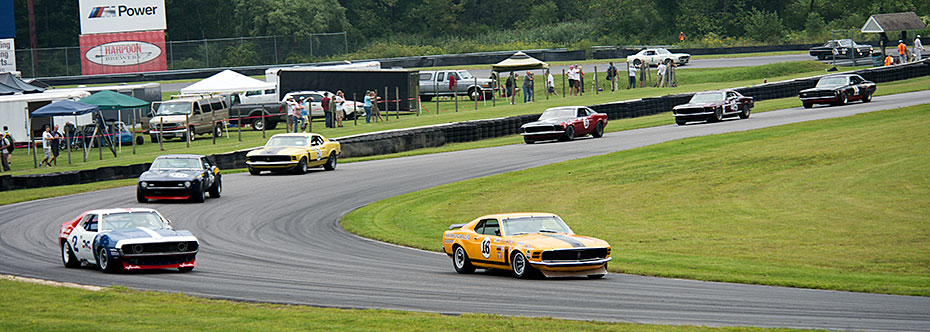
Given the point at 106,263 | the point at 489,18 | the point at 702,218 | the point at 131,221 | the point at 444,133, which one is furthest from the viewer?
the point at 489,18

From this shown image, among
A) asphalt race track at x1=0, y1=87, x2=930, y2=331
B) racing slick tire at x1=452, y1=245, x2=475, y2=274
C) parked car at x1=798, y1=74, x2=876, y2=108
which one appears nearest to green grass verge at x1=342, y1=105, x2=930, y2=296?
asphalt race track at x1=0, y1=87, x2=930, y2=331

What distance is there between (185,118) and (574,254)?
100 ft

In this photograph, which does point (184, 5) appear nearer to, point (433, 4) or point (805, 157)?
point (433, 4)

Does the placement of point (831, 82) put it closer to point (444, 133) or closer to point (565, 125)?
point (565, 125)

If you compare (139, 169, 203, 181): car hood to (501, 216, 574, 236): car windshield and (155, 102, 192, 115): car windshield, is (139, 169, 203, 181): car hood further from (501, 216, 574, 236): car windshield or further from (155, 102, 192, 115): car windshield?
(155, 102, 192, 115): car windshield

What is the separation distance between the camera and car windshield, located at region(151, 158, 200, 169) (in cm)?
2391

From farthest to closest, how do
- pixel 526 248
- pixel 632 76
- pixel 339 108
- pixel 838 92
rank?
1. pixel 632 76
2. pixel 339 108
3. pixel 838 92
4. pixel 526 248

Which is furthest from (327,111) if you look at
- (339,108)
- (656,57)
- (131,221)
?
(656,57)

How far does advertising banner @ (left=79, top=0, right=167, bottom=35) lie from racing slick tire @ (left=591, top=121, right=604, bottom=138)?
43784 millimetres

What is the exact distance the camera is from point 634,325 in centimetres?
990

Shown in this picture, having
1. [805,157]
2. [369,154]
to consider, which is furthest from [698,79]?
[805,157]

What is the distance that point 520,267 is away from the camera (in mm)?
13703

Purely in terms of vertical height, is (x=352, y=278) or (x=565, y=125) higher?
(x=565, y=125)

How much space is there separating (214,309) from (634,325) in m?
4.75
